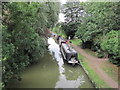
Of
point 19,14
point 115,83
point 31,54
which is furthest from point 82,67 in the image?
point 19,14

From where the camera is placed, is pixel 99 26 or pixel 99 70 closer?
pixel 99 26

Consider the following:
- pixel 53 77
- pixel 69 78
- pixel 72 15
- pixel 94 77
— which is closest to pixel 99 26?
pixel 94 77

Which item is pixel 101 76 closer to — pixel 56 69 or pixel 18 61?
pixel 56 69

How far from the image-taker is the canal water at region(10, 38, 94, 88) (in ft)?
38.8

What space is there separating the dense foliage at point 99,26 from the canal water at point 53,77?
362 cm

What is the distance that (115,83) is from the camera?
445 inches

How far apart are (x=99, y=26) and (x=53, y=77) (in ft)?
21.6

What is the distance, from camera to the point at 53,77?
1350 cm

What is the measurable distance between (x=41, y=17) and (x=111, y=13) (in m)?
7.66

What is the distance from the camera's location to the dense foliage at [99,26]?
10.4 metres

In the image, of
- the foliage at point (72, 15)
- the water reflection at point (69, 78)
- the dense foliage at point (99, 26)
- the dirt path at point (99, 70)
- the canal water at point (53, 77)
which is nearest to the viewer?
the dense foliage at point (99, 26)

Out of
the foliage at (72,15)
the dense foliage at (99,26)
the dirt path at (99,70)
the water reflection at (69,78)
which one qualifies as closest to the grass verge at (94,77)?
the dirt path at (99,70)

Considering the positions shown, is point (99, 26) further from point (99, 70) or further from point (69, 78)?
point (69, 78)

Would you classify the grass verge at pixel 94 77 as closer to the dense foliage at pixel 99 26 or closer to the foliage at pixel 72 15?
the dense foliage at pixel 99 26
